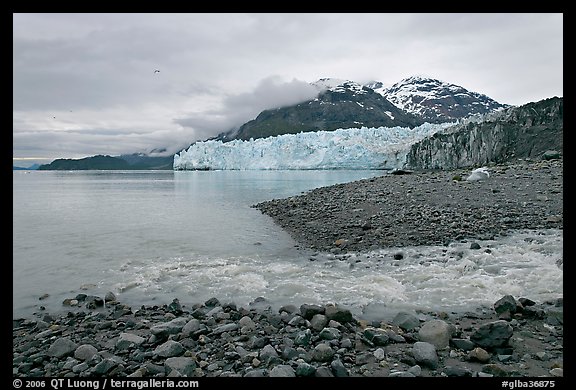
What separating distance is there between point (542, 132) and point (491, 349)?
A: 134 ft

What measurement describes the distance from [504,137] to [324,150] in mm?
44680

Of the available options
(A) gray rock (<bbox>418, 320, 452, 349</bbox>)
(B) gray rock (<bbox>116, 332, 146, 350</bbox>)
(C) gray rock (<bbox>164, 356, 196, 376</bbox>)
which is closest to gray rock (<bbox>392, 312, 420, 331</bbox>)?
(A) gray rock (<bbox>418, 320, 452, 349</bbox>)

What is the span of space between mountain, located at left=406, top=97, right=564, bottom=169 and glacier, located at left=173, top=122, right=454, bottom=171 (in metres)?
18.0

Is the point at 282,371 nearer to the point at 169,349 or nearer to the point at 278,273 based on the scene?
the point at 169,349

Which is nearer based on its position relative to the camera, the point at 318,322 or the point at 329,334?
the point at 329,334

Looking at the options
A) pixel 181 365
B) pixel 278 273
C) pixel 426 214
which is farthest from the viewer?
pixel 426 214

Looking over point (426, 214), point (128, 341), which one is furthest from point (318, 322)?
point (426, 214)

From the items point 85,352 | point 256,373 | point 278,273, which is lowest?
point 278,273

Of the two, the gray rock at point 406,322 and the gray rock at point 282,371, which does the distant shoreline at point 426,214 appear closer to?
the gray rock at point 406,322

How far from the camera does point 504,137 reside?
3906cm

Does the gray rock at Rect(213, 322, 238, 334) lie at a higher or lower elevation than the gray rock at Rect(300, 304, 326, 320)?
lower

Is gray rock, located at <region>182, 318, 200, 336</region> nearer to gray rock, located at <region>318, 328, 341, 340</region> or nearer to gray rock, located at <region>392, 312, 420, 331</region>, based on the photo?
gray rock, located at <region>318, 328, 341, 340</region>

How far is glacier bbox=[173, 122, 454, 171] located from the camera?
246ft
